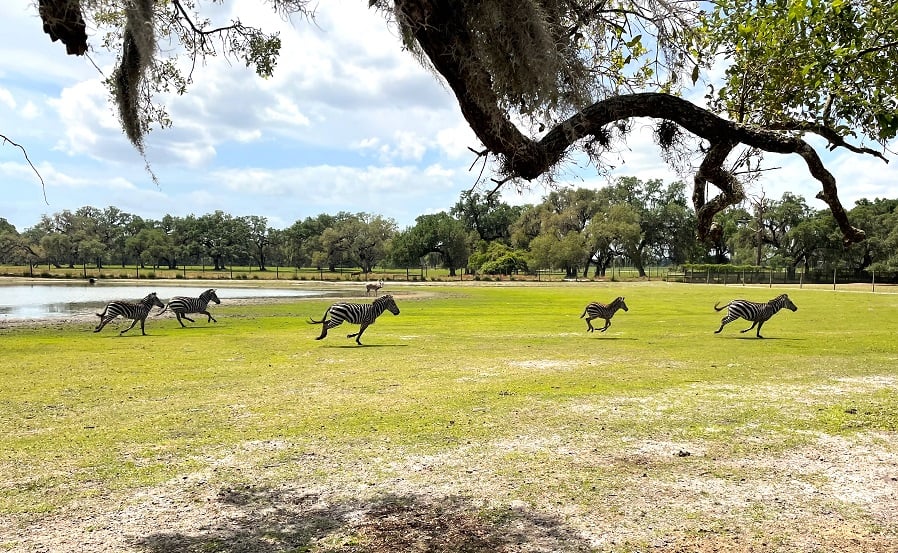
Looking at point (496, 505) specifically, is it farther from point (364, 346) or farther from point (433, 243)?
point (433, 243)

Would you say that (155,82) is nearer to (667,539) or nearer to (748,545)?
(667,539)

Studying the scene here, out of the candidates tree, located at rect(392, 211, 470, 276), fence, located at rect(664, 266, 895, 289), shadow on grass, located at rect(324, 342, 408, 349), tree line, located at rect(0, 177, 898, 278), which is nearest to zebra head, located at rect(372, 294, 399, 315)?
shadow on grass, located at rect(324, 342, 408, 349)

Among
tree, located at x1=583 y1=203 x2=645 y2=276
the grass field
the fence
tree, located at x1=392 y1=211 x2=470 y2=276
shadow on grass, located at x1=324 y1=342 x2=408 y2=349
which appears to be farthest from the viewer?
tree, located at x1=392 y1=211 x2=470 y2=276

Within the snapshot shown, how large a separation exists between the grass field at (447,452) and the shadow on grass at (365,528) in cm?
3

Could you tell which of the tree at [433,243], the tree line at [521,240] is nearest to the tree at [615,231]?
the tree line at [521,240]

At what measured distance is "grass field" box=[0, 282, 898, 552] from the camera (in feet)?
19.5

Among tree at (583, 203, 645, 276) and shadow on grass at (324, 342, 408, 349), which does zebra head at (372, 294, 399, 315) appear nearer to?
shadow on grass at (324, 342, 408, 349)

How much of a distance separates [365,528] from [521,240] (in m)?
104

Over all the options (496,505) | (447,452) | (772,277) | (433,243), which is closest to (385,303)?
(447,452)

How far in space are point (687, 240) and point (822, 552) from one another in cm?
10336

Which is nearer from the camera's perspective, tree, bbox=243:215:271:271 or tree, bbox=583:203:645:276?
tree, bbox=583:203:645:276

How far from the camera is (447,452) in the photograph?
8312 mm

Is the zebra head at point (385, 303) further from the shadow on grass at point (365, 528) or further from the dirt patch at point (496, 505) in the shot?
the shadow on grass at point (365, 528)

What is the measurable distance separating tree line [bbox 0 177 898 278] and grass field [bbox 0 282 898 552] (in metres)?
61.8
